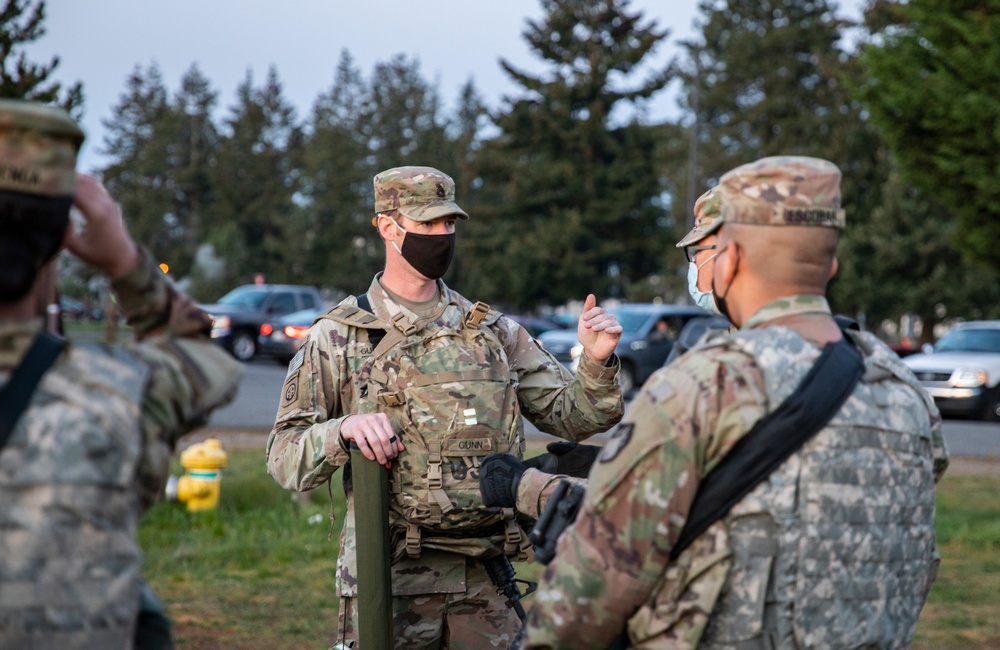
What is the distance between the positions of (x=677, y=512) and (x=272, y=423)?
12978 millimetres

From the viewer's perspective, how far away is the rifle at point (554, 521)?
8.04 ft

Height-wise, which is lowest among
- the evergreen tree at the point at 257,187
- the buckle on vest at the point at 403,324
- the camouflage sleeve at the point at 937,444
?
the camouflage sleeve at the point at 937,444

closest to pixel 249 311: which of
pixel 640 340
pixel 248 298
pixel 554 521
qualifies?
pixel 248 298

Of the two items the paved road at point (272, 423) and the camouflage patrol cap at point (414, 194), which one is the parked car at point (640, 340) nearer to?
the paved road at point (272, 423)

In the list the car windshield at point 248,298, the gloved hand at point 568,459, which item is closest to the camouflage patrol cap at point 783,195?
the gloved hand at point 568,459

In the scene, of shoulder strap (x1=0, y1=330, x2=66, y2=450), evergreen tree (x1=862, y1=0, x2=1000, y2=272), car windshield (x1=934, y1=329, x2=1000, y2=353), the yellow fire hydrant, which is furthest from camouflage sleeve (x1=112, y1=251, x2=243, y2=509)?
car windshield (x1=934, y1=329, x2=1000, y2=353)

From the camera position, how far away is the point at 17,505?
73.0 inches

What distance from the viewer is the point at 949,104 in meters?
11.8

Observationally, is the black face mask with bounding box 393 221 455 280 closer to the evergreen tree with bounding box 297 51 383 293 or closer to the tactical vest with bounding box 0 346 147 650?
the tactical vest with bounding box 0 346 147 650

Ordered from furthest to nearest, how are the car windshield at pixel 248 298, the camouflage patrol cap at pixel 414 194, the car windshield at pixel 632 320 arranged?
the car windshield at pixel 248 298 → the car windshield at pixel 632 320 → the camouflage patrol cap at pixel 414 194

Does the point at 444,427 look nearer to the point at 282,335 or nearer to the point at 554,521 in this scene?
the point at 554,521

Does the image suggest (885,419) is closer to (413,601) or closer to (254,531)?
(413,601)

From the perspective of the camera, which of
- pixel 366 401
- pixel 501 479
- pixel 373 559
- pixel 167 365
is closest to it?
pixel 167 365

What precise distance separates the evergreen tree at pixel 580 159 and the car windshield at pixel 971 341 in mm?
19276
